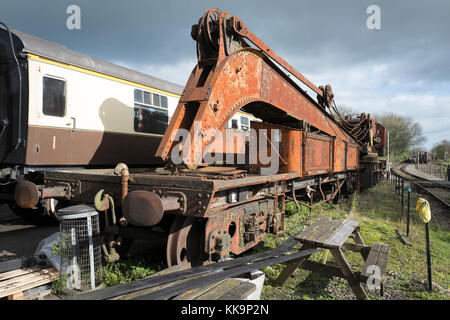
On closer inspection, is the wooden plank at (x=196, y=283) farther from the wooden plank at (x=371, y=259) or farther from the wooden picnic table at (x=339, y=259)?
the wooden plank at (x=371, y=259)

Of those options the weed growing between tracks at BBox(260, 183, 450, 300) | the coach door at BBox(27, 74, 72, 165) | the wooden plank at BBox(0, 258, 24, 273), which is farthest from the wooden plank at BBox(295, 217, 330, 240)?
the coach door at BBox(27, 74, 72, 165)

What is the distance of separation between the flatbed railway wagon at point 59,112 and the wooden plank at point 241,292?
342 cm

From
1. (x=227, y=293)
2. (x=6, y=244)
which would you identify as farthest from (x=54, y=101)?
(x=227, y=293)

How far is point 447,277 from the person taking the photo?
4129 millimetres

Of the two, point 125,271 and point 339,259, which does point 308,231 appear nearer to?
point 339,259

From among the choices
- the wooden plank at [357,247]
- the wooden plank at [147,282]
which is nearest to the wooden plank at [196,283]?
the wooden plank at [147,282]

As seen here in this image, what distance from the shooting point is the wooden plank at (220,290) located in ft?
7.59

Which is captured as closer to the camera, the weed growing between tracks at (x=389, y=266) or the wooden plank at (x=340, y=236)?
the wooden plank at (x=340, y=236)

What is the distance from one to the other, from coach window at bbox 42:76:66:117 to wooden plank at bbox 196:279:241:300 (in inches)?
194

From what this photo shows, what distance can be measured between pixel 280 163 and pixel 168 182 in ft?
8.98

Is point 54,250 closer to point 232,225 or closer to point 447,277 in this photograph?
point 232,225

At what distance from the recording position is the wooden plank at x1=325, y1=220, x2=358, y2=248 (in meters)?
3.43

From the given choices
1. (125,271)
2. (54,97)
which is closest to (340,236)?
(125,271)

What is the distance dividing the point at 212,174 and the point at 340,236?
1902mm
